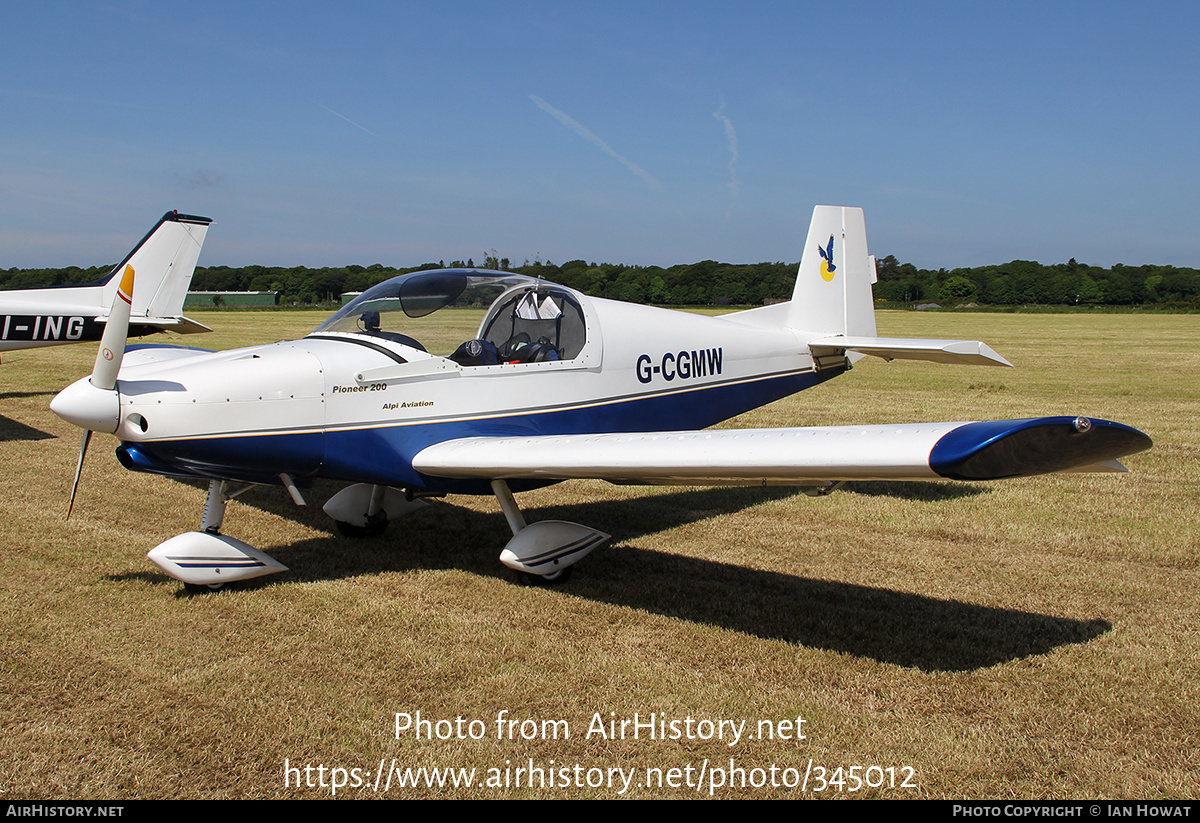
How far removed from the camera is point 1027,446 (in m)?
3.04

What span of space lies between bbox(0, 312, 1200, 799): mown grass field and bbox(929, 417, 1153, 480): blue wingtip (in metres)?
1.09

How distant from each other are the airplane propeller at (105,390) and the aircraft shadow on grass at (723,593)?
1.20 m

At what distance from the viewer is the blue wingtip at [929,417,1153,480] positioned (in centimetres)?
297

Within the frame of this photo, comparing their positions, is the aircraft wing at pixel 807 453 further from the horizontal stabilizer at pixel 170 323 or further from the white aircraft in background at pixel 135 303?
the horizontal stabilizer at pixel 170 323

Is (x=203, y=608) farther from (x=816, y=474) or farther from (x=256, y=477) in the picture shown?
(x=816, y=474)

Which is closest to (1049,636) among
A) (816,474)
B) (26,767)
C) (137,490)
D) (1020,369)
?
(816,474)

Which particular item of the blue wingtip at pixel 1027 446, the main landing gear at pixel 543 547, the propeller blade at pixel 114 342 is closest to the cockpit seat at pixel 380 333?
the main landing gear at pixel 543 547

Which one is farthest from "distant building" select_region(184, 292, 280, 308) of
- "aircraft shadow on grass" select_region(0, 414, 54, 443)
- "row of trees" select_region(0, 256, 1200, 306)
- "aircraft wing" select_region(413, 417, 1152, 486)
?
"aircraft wing" select_region(413, 417, 1152, 486)

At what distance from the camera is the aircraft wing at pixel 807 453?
9.97 ft

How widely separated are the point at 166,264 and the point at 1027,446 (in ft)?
45.6

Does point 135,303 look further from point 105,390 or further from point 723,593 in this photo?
point 723,593

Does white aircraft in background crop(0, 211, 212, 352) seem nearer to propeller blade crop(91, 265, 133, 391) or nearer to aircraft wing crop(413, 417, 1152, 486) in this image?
propeller blade crop(91, 265, 133, 391)

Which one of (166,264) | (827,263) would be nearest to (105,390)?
(827,263)

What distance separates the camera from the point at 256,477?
4.72 metres
